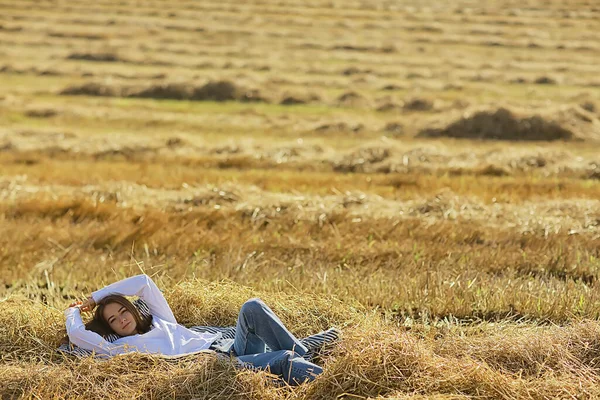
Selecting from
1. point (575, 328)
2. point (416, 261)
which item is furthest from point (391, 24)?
point (575, 328)

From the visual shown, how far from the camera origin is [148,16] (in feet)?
141

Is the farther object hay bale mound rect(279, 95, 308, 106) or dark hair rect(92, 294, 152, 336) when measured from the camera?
hay bale mound rect(279, 95, 308, 106)

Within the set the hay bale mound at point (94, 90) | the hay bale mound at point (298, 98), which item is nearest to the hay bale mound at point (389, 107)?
the hay bale mound at point (298, 98)

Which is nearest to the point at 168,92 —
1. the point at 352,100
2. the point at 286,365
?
the point at 352,100

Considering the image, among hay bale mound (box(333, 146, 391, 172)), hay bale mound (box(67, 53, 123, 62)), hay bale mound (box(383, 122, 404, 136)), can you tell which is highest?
hay bale mound (box(333, 146, 391, 172))

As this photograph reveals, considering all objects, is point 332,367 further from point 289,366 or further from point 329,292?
point 329,292

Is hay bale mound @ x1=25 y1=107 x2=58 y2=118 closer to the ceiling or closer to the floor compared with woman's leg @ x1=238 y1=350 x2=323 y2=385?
closer to the floor

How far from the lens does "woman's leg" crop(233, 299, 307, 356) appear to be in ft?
19.4

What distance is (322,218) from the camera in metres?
10.4

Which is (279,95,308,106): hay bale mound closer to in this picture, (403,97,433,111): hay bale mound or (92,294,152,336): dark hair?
(403,97,433,111): hay bale mound

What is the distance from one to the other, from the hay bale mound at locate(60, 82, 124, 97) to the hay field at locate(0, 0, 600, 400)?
0.16 ft

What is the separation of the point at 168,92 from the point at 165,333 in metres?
18.5

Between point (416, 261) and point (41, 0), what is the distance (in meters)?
41.5

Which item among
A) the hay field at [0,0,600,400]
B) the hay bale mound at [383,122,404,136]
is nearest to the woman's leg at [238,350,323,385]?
the hay field at [0,0,600,400]
